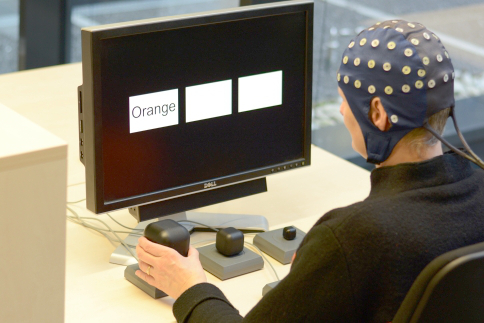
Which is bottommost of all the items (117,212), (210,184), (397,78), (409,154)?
(117,212)

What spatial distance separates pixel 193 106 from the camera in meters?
1.47

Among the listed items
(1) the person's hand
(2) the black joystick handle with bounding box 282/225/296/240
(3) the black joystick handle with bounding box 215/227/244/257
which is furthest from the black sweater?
(2) the black joystick handle with bounding box 282/225/296/240

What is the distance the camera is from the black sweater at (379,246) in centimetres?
97

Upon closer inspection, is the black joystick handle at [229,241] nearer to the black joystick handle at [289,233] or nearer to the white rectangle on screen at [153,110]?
the black joystick handle at [289,233]

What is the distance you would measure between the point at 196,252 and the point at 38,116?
95cm

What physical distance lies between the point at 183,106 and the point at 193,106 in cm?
2

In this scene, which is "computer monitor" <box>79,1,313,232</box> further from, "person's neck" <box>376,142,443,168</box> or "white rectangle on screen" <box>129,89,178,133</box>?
"person's neck" <box>376,142,443,168</box>

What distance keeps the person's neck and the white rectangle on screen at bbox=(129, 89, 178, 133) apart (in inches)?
20.3

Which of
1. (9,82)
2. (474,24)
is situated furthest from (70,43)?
(474,24)

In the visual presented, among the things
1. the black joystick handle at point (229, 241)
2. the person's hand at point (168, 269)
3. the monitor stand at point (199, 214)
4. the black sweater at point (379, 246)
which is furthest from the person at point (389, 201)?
the monitor stand at point (199, 214)

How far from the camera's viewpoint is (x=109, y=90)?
136cm

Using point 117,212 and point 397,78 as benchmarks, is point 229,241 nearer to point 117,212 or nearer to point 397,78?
point 117,212

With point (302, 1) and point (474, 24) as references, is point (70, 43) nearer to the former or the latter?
point (474, 24)

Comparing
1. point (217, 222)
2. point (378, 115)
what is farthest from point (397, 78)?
point (217, 222)
